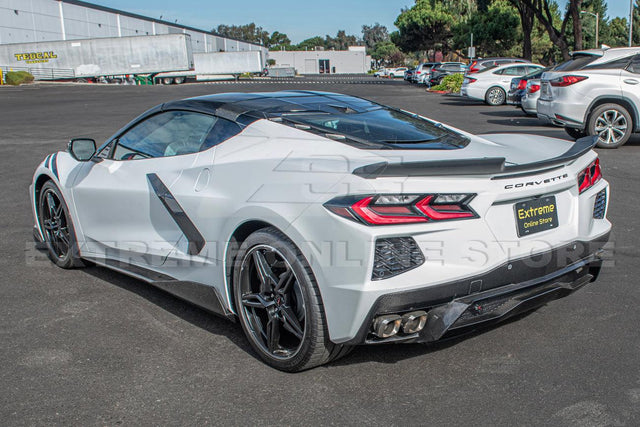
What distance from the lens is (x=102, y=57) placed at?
54.3 meters

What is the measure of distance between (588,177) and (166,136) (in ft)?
8.67

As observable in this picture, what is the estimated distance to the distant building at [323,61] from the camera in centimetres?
14162

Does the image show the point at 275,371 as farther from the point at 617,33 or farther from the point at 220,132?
the point at 617,33

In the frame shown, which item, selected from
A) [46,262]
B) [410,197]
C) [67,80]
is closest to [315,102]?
[410,197]

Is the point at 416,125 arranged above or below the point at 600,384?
above

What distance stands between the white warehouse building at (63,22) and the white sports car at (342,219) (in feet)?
204

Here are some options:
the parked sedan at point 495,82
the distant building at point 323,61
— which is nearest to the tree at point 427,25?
the parked sedan at point 495,82

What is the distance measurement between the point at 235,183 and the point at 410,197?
1.04 metres

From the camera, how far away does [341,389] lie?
124 inches

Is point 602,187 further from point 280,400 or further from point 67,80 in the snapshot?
point 67,80

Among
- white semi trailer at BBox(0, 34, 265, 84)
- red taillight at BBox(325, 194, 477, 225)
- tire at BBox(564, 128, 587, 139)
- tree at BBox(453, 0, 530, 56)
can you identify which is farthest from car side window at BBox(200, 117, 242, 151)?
tree at BBox(453, 0, 530, 56)

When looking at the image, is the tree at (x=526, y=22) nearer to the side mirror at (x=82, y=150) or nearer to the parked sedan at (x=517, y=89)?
the parked sedan at (x=517, y=89)

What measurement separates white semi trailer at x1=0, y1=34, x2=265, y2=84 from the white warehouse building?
16.4 ft

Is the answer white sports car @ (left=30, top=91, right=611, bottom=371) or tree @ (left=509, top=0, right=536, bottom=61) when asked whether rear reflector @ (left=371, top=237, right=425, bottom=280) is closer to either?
white sports car @ (left=30, top=91, right=611, bottom=371)
